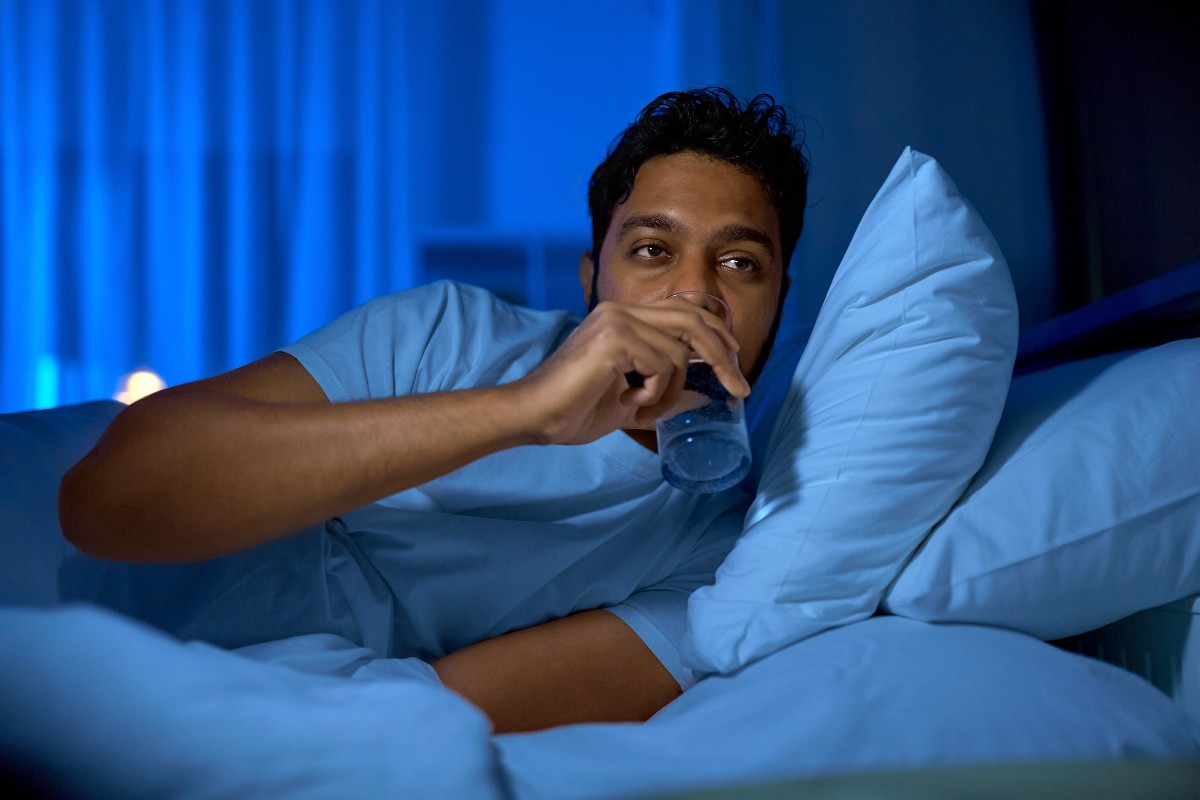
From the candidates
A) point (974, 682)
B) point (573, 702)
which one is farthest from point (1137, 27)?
point (573, 702)

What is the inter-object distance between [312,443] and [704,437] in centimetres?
35

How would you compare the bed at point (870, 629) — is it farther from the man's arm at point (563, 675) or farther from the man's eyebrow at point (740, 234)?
the man's eyebrow at point (740, 234)

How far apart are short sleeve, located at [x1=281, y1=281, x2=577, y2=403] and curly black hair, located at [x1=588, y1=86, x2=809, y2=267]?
10.9 inches

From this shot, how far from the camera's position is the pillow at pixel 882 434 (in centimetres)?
73

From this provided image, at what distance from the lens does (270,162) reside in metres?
2.52

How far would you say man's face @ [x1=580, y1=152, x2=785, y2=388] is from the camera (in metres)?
1.11

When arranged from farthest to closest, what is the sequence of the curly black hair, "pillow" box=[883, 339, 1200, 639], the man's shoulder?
the curly black hair < the man's shoulder < "pillow" box=[883, 339, 1200, 639]

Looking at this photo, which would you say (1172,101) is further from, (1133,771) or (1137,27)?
(1133,771)

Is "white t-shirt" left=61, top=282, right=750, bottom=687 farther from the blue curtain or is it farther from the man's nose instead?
the blue curtain

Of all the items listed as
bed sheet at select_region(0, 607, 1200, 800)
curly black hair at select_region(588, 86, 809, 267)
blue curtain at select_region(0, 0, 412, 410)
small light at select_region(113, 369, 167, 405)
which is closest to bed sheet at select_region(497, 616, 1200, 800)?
bed sheet at select_region(0, 607, 1200, 800)

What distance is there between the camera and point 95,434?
97cm

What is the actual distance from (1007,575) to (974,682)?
0.15m

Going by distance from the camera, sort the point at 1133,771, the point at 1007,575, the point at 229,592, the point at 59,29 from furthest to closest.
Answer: the point at 59,29
the point at 229,592
the point at 1007,575
the point at 1133,771

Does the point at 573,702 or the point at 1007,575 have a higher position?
the point at 1007,575
